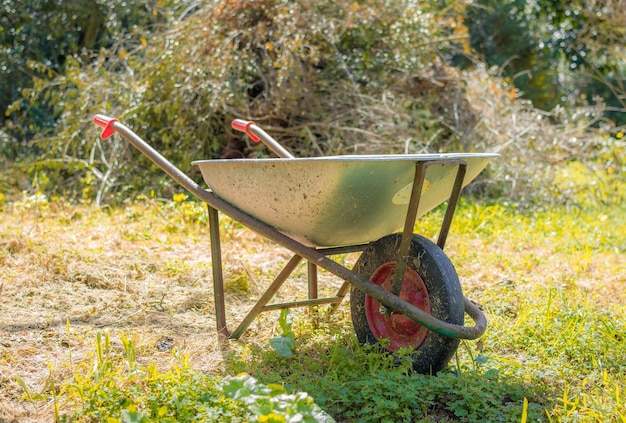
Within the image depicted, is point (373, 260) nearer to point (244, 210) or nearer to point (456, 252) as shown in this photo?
point (244, 210)

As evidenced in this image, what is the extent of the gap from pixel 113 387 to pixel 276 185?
85 cm

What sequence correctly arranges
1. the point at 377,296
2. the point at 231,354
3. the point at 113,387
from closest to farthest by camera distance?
the point at 113,387 → the point at 377,296 → the point at 231,354

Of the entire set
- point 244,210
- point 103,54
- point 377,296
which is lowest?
point 377,296

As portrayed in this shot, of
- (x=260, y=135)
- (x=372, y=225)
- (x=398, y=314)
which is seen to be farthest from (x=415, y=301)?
(x=260, y=135)

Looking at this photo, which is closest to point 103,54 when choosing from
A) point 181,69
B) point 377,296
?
point 181,69

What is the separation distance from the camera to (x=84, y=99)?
6.28m

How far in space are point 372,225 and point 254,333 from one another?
0.80 m

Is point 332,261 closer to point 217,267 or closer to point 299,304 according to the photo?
point 299,304

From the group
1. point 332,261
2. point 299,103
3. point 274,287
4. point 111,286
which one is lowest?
point 111,286

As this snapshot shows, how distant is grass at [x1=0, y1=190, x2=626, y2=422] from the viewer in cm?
204

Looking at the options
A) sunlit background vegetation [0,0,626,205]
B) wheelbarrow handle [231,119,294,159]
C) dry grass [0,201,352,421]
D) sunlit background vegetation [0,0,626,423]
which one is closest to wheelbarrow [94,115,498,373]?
sunlit background vegetation [0,0,626,423]

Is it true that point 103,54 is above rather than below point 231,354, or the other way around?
above

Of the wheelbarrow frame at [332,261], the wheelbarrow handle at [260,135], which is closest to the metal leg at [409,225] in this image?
the wheelbarrow frame at [332,261]

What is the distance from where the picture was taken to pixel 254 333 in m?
2.98
